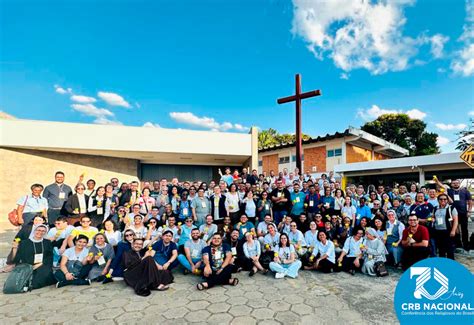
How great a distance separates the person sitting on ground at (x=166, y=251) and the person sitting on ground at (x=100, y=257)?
0.87m

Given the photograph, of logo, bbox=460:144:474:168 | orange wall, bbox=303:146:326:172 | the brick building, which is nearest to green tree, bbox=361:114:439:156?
the brick building

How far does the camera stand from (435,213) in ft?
18.6

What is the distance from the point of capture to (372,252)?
17.4 feet

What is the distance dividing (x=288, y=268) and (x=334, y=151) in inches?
570

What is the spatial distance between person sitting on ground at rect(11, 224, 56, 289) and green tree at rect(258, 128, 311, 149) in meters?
24.7

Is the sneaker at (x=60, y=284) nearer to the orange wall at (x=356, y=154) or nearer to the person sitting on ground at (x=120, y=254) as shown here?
the person sitting on ground at (x=120, y=254)

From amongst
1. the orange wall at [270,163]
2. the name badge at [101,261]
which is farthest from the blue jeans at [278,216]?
the orange wall at [270,163]

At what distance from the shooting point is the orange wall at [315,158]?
730 inches

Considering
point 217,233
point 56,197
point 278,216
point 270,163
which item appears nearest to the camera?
point 217,233

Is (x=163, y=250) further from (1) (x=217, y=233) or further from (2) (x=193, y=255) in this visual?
(1) (x=217, y=233)

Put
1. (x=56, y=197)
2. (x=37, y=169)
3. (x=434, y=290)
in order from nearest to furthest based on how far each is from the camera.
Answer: (x=434, y=290)
(x=56, y=197)
(x=37, y=169)

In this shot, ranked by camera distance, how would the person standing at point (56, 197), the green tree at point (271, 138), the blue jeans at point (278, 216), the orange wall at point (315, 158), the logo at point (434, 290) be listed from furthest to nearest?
the green tree at point (271, 138)
the orange wall at point (315, 158)
the blue jeans at point (278, 216)
the person standing at point (56, 197)
the logo at point (434, 290)

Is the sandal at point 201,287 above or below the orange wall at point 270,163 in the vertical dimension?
below

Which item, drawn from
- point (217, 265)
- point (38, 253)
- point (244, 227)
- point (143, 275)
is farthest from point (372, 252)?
point (38, 253)
